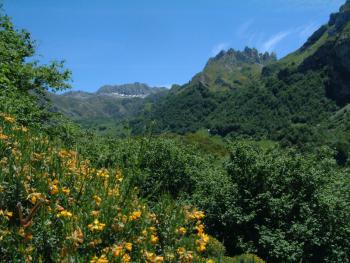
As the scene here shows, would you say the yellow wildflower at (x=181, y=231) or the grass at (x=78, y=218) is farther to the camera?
the yellow wildflower at (x=181, y=231)

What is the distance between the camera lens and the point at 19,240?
448cm

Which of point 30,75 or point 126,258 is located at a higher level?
point 30,75

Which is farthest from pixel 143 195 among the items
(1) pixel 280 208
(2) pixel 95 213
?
(1) pixel 280 208

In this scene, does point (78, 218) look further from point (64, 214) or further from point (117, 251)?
point (117, 251)

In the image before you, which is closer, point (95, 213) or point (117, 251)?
point (117, 251)

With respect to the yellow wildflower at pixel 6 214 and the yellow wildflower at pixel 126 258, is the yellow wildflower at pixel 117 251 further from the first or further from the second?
the yellow wildflower at pixel 6 214

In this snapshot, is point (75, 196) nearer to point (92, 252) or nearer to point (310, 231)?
point (92, 252)

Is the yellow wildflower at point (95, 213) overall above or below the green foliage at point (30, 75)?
below

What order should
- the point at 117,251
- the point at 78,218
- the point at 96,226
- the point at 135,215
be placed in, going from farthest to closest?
1. the point at 135,215
2. the point at 78,218
3. the point at 96,226
4. the point at 117,251

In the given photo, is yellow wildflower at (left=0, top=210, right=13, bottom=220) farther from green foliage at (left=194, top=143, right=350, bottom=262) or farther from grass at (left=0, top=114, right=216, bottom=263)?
green foliage at (left=194, top=143, right=350, bottom=262)

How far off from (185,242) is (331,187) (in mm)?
26470

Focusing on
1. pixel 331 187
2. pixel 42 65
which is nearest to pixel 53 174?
pixel 331 187

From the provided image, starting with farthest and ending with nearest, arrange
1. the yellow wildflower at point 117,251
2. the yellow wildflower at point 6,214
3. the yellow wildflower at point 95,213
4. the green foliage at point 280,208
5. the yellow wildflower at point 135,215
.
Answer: the green foliage at point 280,208 → the yellow wildflower at point 135,215 → the yellow wildflower at point 95,213 → the yellow wildflower at point 6,214 → the yellow wildflower at point 117,251

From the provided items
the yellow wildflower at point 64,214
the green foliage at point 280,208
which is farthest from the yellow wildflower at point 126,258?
the green foliage at point 280,208
